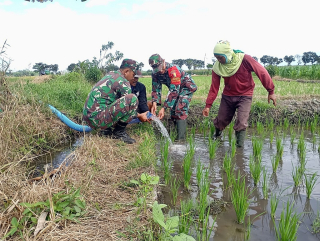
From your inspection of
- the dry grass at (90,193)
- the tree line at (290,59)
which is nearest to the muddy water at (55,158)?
the dry grass at (90,193)

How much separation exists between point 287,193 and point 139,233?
6.05ft

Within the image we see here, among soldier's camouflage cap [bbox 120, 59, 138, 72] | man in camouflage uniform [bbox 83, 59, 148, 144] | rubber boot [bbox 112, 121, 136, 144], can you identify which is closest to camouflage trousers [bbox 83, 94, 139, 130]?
man in camouflage uniform [bbox 83, 59, 148, 144]

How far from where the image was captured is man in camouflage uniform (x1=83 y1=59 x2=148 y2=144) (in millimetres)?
Answer: 3842

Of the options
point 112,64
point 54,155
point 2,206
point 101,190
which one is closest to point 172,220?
point 101,190

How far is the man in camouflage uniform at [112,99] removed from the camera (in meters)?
3.84

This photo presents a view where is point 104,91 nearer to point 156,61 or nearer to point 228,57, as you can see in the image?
point 156,61

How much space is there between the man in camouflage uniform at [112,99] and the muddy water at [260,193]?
1.05 metres

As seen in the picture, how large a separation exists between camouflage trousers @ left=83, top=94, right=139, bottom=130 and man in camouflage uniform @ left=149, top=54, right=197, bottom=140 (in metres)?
1.02

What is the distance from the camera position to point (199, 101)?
679 centimetres

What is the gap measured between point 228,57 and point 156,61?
1151mm

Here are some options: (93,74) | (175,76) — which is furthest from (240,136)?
(93,74)

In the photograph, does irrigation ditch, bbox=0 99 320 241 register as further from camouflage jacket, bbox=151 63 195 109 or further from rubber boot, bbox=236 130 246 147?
camouflage jacket, bbox=151 63 195 109

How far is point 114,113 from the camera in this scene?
12.6ft

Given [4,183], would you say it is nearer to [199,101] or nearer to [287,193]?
[287,193]
